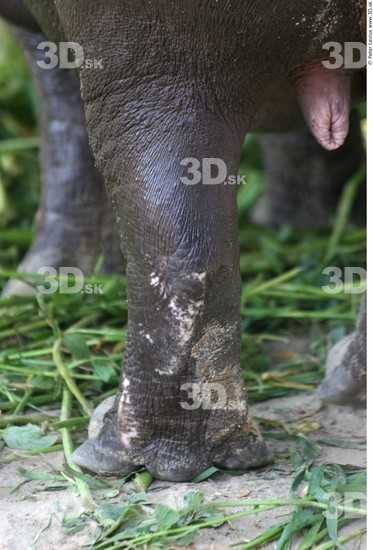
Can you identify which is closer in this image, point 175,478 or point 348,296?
point 175,478

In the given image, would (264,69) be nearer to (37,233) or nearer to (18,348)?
(18,348)

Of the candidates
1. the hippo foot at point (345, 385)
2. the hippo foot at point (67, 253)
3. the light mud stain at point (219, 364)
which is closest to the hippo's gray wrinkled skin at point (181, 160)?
the light mud stain at point (219, 364)

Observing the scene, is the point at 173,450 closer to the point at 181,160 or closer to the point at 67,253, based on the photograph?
the point at 181,160

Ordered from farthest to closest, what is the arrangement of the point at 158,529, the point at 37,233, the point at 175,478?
the point at 37,233 → the point at 175,478 → the point at 158,529

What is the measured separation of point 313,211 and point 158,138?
5.33 feet

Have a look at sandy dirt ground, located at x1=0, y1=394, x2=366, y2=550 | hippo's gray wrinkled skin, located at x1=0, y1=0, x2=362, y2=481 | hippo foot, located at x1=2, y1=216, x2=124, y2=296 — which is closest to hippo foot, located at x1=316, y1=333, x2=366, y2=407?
sandy dirt ground, located at x1=0, y1=394, x2=366, y2=550

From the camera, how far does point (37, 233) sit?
3.00 m

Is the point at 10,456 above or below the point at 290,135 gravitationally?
below

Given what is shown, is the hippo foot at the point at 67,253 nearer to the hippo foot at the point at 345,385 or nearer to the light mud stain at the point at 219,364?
the hippo foot at the point at 345,385

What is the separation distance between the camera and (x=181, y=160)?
1.79m

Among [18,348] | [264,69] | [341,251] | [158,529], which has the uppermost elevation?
[264,69]

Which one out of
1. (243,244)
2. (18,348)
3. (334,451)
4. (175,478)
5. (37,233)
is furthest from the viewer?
(243,244)

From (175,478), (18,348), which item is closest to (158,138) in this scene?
(175,478)

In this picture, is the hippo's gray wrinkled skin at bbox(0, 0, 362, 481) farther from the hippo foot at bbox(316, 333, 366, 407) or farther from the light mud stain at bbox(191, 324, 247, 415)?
the hippo foot at bbox(316, 333, 366, 407)
